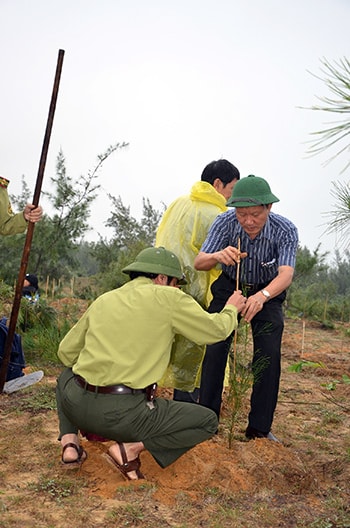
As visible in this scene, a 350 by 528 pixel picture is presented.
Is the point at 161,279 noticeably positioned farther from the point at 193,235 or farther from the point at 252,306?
the point at 193,235

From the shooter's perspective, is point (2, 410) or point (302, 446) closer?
point (302, 446)

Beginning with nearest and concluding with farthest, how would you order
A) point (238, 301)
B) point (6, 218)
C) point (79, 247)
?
point (238, 301), point (6, 218), point (79, 247)

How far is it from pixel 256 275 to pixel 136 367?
3.80ft

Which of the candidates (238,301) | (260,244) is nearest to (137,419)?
(238,301)

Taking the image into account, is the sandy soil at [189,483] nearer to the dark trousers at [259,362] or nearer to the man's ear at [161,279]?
the dark trousers at [259,362]

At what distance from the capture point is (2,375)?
440cm

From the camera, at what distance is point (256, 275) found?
11.6 feet

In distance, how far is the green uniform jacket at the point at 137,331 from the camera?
267cm

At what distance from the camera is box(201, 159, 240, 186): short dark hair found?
13.1 feet

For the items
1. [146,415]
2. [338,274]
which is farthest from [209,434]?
[338,274]

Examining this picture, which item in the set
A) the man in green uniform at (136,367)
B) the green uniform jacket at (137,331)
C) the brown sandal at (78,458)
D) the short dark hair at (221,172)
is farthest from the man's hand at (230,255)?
the brown sandal at (78,458)

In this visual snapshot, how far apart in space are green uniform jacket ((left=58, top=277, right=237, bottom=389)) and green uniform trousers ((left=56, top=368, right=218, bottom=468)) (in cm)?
10

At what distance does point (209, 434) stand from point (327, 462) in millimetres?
761

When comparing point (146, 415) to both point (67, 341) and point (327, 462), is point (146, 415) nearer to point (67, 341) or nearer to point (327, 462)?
point (67, 341)
